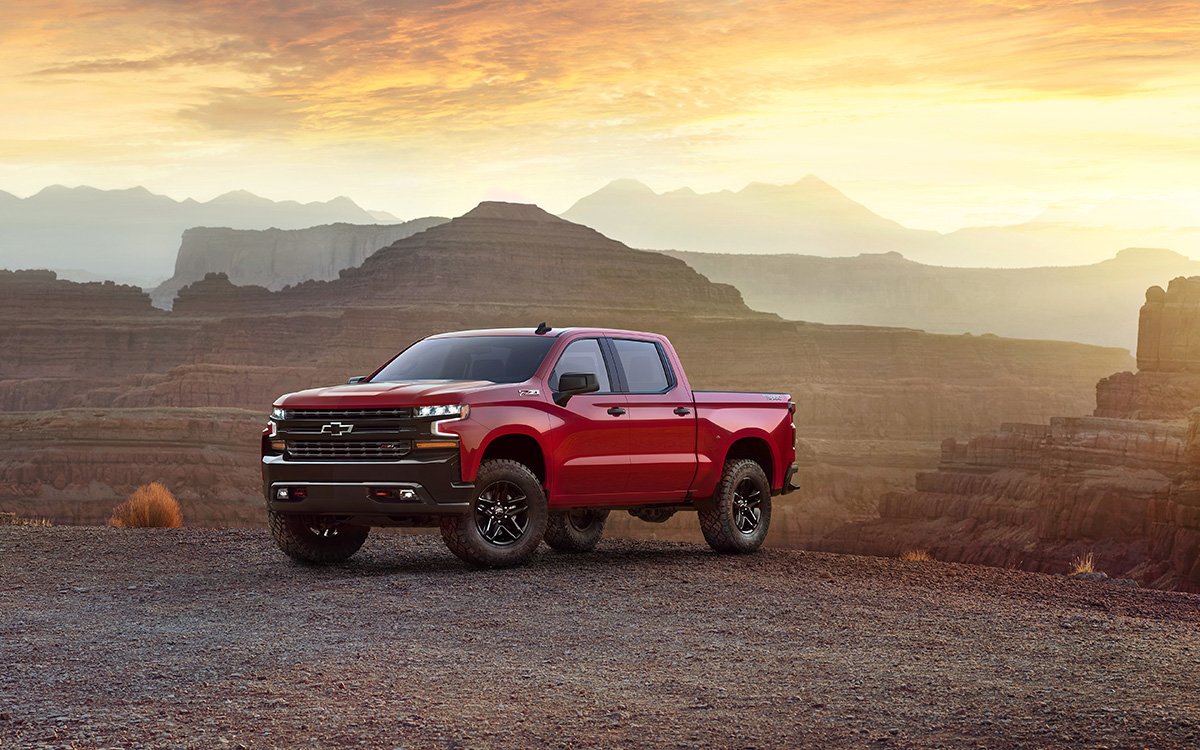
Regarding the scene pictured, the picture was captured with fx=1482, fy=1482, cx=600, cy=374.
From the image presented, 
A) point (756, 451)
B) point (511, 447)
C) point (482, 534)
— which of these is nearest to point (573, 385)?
point (511, 447)

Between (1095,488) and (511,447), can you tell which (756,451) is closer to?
(511,447)

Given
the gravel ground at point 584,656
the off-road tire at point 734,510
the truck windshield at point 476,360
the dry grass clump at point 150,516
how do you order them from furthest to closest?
the dry grass clump at point 150,516 → the off-road tire at point 734,510 → the truck windshield at point 476,360 → the gravel ground at point 584,656

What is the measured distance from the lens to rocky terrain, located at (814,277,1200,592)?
55.0m

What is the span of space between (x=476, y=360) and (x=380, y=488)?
1646 mm

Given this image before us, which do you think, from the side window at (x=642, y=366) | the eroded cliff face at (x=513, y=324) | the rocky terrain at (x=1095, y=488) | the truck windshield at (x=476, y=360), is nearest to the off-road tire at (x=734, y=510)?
the side window at (x=642, y=366)

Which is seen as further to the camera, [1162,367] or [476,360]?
[1162,367]

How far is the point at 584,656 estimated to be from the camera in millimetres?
8352

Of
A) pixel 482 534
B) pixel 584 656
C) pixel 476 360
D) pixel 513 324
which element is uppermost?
pixel 513 324

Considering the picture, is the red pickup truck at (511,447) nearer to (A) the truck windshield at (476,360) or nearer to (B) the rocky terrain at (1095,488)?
(A) the truck windshield at (476,360)

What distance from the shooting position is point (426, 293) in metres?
139

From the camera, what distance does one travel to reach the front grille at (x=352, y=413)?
11.4 meters

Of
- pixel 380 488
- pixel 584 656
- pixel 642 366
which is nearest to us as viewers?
pixel 584 656

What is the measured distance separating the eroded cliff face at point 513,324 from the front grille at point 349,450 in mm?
94846

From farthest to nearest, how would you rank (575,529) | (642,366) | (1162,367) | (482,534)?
(1162,367)
(575,529)
(642,366)
(482,534)
